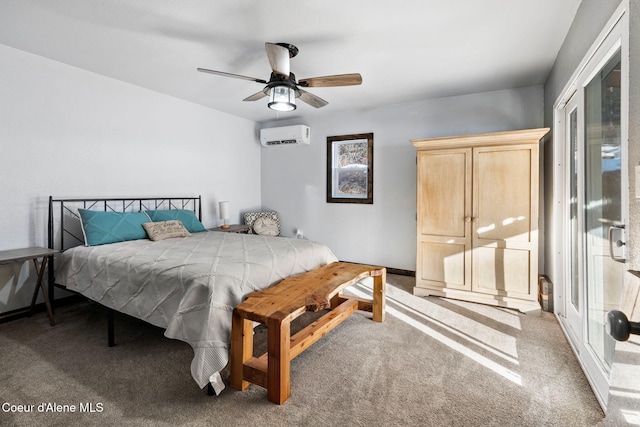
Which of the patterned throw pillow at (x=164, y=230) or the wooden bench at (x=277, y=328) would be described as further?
the patterned throw pillow at (x=164, y=230)

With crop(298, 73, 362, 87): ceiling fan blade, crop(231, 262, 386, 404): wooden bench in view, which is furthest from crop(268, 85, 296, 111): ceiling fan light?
crop(231, 262, 386, 404): wooden bench

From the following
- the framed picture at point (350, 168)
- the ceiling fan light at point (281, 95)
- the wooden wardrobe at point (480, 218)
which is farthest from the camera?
the framed picture at point (350, 168)

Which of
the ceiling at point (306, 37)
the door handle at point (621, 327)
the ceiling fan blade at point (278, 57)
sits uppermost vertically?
the ceiling at point (306, 37)

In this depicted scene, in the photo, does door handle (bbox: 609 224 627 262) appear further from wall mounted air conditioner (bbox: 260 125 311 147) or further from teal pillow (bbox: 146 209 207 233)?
wall mounted air conditioner (bbox: 260 125 311 147)

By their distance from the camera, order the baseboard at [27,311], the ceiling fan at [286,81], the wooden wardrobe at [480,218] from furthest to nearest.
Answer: the wooden wardrobe at [480,218] < the baseboard at [27,311] < the ceiling fan at [286,81]

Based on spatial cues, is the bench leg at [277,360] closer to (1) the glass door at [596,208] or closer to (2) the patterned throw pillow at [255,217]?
(1) the glass door at [596,208]

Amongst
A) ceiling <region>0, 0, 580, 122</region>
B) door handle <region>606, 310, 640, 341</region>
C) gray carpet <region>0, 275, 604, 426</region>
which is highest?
ceiling <region>0, 0, 580, 122</region>

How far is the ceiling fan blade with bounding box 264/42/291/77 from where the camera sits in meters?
2.38

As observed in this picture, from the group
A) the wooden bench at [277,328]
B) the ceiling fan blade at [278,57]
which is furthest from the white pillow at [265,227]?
the ceiling fan blade at [278,57]

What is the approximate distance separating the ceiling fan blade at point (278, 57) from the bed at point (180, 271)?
1.57m

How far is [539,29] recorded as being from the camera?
2580 millimetres

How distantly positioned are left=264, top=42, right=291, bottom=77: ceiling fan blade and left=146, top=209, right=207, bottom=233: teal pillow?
2.34 metres

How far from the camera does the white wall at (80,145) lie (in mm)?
2996

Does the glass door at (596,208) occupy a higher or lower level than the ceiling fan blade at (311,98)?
lower
